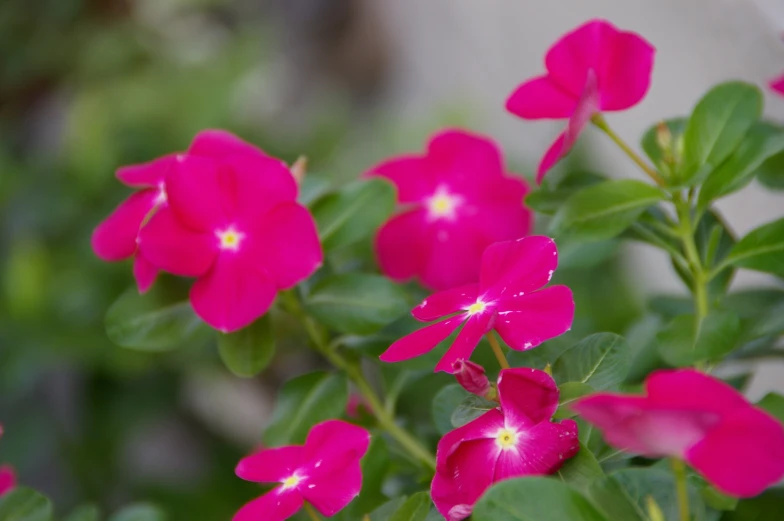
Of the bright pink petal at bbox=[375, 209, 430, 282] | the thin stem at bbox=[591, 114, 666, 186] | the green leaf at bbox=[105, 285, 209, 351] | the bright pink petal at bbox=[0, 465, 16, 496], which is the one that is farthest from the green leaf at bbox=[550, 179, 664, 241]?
the bright pink petal at bbox=[0, 465, 16, 496]

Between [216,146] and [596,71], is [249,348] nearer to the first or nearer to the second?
[216,146]

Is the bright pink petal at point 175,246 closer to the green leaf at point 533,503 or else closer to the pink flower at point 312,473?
the pink flower at point 312,473

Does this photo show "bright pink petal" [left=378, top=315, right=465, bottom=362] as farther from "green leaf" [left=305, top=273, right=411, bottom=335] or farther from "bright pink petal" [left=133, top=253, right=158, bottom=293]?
"bright pink petal" [left=133, top=253, right=158, bottom=293]

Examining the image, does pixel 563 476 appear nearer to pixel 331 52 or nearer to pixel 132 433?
pixel 132 433

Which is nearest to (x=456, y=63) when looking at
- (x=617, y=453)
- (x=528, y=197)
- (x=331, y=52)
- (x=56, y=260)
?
(x=331, y=52)

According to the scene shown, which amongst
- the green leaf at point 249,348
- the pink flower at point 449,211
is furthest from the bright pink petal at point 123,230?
the pink flower at point 449,211

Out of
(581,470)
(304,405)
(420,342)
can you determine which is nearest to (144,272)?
(304,405)
